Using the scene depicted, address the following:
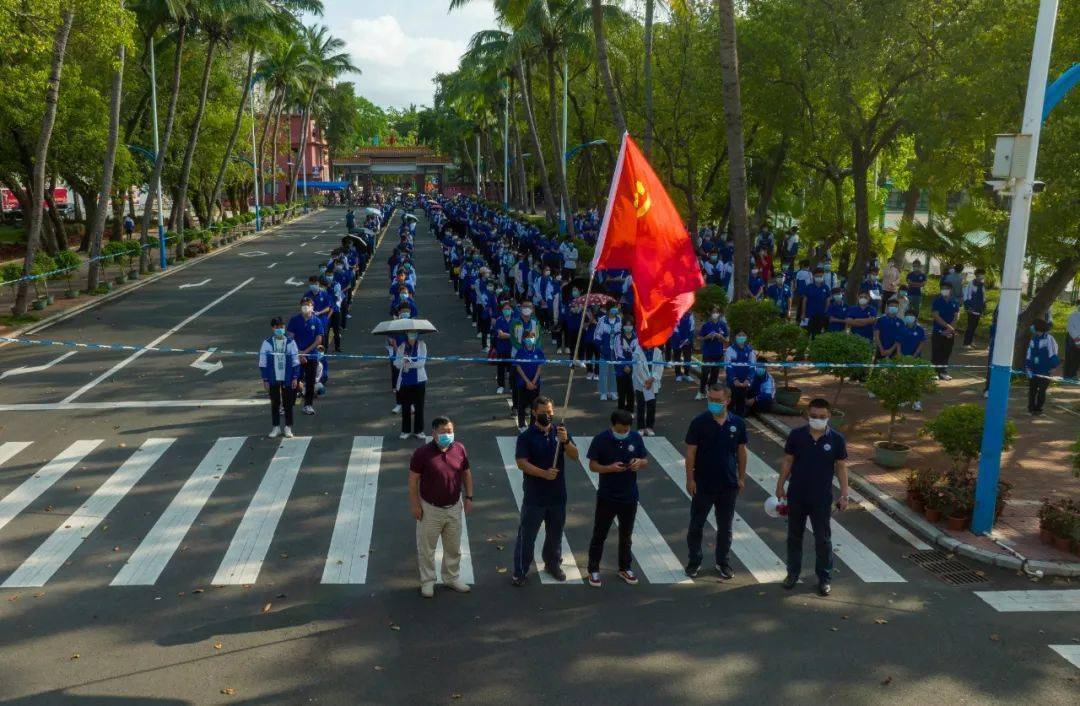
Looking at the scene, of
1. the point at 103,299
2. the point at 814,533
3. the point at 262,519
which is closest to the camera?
the point at 814,533

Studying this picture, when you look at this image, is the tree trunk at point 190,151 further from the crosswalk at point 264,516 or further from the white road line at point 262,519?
the white road line at point 262,519

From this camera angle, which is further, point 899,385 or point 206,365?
point 206,365

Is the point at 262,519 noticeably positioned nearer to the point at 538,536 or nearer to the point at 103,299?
the point at 538,536

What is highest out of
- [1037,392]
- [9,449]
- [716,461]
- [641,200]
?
[641,200]

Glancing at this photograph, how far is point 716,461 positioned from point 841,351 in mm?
6897

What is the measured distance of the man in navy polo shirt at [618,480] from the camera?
8375mm

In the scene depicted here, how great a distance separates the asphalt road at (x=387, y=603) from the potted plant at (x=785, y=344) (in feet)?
5.89

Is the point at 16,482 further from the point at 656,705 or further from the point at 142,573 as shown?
the point at 656,705

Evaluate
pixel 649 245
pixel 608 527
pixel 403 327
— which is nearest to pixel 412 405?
pixel 403 327

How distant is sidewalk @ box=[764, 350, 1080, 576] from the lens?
969 centimetres

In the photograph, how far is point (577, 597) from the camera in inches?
332

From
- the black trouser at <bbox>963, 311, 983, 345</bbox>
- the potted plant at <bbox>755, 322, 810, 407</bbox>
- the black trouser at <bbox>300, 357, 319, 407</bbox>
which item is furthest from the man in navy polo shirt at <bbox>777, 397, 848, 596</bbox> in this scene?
the black trouser at <bbox>963, 311, 983, 345</bbox>

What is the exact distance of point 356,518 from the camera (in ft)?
33.9

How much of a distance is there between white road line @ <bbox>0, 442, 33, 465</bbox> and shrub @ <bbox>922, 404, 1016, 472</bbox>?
38.6 ft
